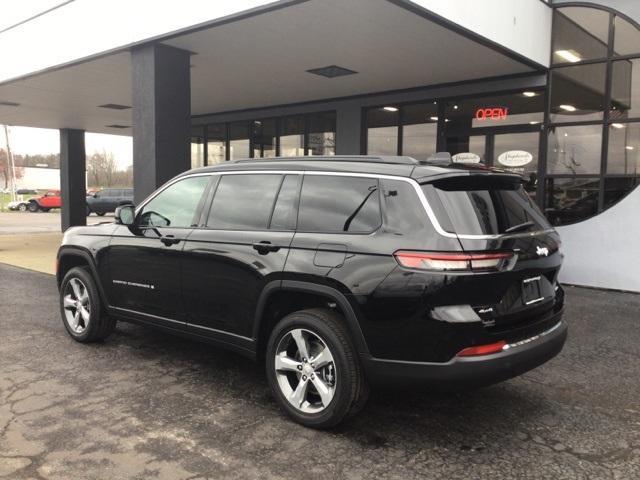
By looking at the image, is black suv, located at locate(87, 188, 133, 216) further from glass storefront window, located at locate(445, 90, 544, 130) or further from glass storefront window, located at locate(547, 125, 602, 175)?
glass storefront window, located at locate(547, 125, 602, 175)

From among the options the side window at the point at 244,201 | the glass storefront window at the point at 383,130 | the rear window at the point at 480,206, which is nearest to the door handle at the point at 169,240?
the side window at the point at 244,201

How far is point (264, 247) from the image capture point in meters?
3.90

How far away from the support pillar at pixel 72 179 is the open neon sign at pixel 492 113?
1370 cm

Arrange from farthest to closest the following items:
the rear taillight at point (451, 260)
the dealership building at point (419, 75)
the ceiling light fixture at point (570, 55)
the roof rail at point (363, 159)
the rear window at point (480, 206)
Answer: the ceiling light fixture at point (570, 55)
the dealership building at point (419, 75)
the roof rail at point (363, 159)
the rear window at point (480, 206)
the rear taillight at point (451, 260)

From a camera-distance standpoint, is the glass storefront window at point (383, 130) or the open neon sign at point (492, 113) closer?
the open neon sign at point (492, 113)

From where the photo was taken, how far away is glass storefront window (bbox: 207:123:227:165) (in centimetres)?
1616

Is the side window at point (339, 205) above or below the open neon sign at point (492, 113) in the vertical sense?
below

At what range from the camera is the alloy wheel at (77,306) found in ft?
17.9

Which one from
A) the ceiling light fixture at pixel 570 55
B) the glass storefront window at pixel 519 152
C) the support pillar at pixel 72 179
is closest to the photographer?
the ceiling light fixture at pixel 570 55

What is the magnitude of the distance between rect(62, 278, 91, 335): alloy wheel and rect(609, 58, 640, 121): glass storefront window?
318 inches

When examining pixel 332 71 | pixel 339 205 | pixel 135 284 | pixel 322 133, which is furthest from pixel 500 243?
pixel 322 133

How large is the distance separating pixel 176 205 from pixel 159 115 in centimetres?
365

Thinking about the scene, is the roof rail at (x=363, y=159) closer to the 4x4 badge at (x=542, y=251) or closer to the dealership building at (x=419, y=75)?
the 4x4 badge at (x=542, y=251)

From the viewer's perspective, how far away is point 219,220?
436 cm
